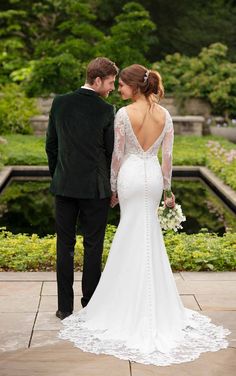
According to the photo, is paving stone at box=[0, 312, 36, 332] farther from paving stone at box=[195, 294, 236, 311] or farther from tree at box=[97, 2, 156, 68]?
tree at box=[97, 2, 156, 68]

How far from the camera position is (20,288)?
21.0ft

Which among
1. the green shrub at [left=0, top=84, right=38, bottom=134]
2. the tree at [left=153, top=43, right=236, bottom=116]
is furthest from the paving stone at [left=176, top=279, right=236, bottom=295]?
the tree at [left=153, top=43, right=236, bottom=116]

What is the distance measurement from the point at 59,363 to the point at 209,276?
2.53 metres

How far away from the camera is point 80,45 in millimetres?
21016

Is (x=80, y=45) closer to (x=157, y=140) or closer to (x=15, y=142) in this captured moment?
(x=15, y=142)

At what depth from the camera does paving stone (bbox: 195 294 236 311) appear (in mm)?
5859

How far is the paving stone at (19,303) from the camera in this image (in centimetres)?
581

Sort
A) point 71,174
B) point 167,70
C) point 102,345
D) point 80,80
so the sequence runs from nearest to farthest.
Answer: point 102,345 → point 71,174 → point 80,80 → point 167,70

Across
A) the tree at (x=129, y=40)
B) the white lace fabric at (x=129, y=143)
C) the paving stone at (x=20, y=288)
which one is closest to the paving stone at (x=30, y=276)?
the paving stone at (x=20, y=288)

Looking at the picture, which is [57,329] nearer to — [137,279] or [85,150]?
[137,279]

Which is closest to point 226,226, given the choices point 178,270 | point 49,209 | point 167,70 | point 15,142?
point 49,209

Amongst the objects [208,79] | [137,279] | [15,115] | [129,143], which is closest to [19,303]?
[137,279]

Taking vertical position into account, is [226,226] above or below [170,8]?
below

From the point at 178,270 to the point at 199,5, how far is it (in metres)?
19.1
